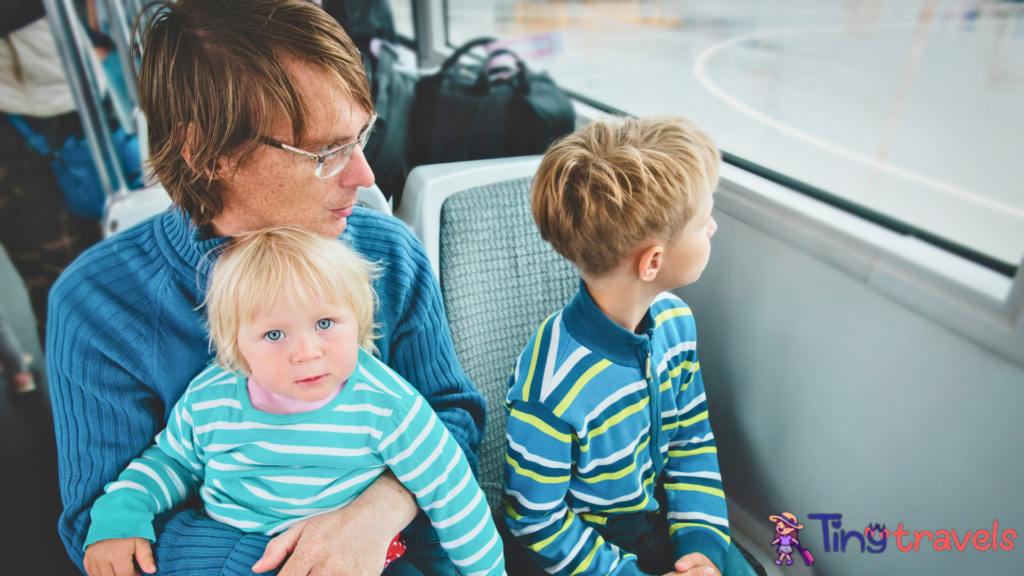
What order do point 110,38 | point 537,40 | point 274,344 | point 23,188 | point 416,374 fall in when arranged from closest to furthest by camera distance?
point 274,344
point 416,374
point 537,40
point 23,188
point 110,38

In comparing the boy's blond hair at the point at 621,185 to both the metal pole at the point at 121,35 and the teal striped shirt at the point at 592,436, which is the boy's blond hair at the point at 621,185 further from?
the metal pole at the point at 121,35

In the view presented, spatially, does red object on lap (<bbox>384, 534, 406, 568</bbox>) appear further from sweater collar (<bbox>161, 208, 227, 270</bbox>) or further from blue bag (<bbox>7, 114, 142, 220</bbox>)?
blue bag (<bbox>7, 114, 142, 220</bbox>)

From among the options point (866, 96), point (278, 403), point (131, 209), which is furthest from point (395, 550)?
point (866, 96)

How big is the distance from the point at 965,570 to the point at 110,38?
345 cm

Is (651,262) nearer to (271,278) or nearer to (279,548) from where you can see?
(271,278)

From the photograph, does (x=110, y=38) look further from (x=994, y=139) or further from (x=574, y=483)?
(x=994, y=139)

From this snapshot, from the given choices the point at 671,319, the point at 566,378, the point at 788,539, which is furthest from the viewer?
the point at 788,539

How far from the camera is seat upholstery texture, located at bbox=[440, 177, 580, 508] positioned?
→ 126cm

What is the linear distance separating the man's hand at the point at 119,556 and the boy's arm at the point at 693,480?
88 cm

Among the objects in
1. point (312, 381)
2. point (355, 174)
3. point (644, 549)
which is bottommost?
point (644, 549)

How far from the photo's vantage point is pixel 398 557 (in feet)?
3.12

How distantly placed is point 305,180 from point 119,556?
0.59 m

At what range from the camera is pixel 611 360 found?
100 cm

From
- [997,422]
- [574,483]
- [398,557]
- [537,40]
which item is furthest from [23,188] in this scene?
[997,422]
